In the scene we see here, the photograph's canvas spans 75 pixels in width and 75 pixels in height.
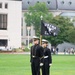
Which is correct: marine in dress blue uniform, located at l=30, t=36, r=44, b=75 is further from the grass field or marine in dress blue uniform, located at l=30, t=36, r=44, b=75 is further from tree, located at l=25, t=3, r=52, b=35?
tree, located at l=25, t=3, r=52, b=35

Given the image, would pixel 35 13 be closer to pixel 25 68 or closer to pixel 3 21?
pixel 3 21

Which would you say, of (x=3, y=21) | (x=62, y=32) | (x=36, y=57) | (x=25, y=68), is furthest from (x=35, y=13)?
(x=36, y=57)

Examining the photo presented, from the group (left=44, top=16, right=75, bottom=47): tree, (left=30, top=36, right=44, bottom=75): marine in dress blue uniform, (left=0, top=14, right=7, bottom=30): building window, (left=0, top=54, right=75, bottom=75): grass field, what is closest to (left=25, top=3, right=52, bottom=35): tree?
(left=0, top=14, right=7, bottom=30): building window

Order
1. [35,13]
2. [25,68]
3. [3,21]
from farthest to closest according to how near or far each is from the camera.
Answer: [35,13] → [3,21] → [25,68]

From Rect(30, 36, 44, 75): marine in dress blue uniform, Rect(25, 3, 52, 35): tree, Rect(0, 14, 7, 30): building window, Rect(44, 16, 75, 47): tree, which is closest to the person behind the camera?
Rect(30, 36, 44, 75): marine in dress blue uniform

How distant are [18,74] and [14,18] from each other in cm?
7347

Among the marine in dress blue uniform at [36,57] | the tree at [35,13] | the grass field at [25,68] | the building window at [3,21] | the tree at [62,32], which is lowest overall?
the grass field at [25,68]

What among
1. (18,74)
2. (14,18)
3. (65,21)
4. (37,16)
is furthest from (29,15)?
(18,74)

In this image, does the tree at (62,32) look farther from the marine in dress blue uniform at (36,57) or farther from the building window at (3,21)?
the marine in dress blue uniform at (36,57)

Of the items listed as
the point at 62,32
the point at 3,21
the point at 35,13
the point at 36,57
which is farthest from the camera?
the point at 35,13

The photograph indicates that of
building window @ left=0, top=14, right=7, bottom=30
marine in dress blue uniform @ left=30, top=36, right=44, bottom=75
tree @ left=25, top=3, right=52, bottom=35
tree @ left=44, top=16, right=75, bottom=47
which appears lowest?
marine in dress blue uniform @ left=30, top=36, right=44, bottom=75

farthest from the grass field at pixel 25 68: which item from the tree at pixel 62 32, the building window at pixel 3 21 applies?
the building window at pixel 3 21

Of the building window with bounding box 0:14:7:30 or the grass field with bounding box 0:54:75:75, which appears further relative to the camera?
the building window with bounding box 0:14:7:30

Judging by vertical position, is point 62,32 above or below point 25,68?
above
